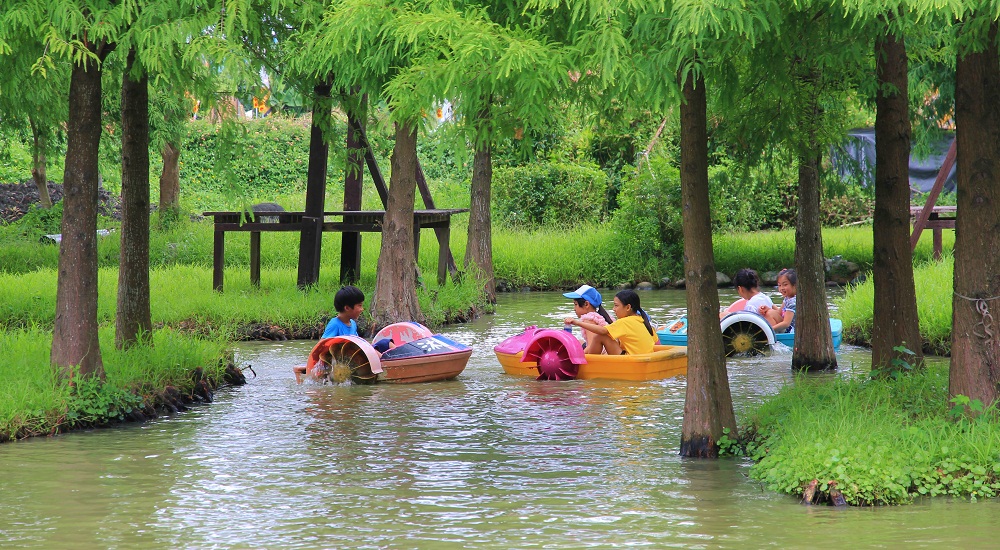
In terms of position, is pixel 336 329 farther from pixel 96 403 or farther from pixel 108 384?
pixel 96 403

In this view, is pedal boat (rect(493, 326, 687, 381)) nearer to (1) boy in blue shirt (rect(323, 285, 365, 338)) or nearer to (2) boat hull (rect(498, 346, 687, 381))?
(2) boat hull (rect(498, 346, 687, 381))

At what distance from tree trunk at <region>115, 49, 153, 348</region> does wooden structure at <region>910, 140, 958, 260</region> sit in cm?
1213

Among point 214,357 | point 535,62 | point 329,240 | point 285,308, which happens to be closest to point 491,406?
point 214,357

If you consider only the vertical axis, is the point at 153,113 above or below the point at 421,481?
above

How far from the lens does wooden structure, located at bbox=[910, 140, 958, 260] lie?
19.2m

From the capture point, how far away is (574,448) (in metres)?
9.16

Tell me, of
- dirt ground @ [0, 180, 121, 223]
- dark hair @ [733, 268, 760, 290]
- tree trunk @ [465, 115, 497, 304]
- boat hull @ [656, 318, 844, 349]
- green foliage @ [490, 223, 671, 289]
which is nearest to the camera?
boat hull @ [656, 318, 844, 349]

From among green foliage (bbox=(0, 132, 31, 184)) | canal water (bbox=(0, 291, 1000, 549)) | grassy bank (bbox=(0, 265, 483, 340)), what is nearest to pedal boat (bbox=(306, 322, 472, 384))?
canal water (bbox=(0, 291, 1000, 549))

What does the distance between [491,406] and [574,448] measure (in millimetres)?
2203

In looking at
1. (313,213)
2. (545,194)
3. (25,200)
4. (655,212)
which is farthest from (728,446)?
(25,200)

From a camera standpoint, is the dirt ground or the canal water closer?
the canal water

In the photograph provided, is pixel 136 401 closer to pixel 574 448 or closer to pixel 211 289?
pixel 574 448

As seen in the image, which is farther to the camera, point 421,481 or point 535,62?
point 421,481

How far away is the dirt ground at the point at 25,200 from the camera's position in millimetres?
29562
